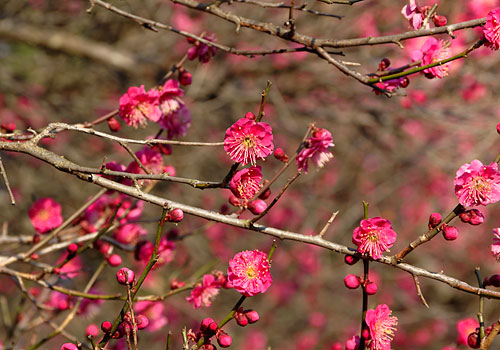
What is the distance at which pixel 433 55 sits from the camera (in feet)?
6.04

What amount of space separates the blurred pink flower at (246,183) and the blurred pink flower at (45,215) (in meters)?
1.00

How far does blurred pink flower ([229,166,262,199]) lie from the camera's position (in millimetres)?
1567

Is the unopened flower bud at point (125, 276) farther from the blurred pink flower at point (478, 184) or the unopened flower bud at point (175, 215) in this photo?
the blurred pink flower at point (478, 184)

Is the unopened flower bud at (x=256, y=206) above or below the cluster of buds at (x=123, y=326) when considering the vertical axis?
Answer: above

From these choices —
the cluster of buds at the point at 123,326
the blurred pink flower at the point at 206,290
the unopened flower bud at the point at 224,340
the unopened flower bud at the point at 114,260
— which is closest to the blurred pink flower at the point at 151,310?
the unopened flower bud at the point at 114,260

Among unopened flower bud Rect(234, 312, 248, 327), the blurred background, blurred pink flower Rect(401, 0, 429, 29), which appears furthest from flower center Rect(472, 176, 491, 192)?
the blurred background

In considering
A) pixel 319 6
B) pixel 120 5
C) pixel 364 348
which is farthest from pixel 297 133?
pixel 364 348

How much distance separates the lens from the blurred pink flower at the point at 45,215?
218 centimetres

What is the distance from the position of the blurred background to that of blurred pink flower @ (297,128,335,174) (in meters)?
2.05

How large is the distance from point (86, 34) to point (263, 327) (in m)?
3.36

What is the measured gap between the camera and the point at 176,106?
2.06 metres

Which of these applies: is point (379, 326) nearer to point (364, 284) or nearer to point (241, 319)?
point (364, 284)

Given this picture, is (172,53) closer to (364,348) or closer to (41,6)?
(41,6)

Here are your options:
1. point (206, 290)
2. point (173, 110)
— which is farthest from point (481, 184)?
point (173, 110)
